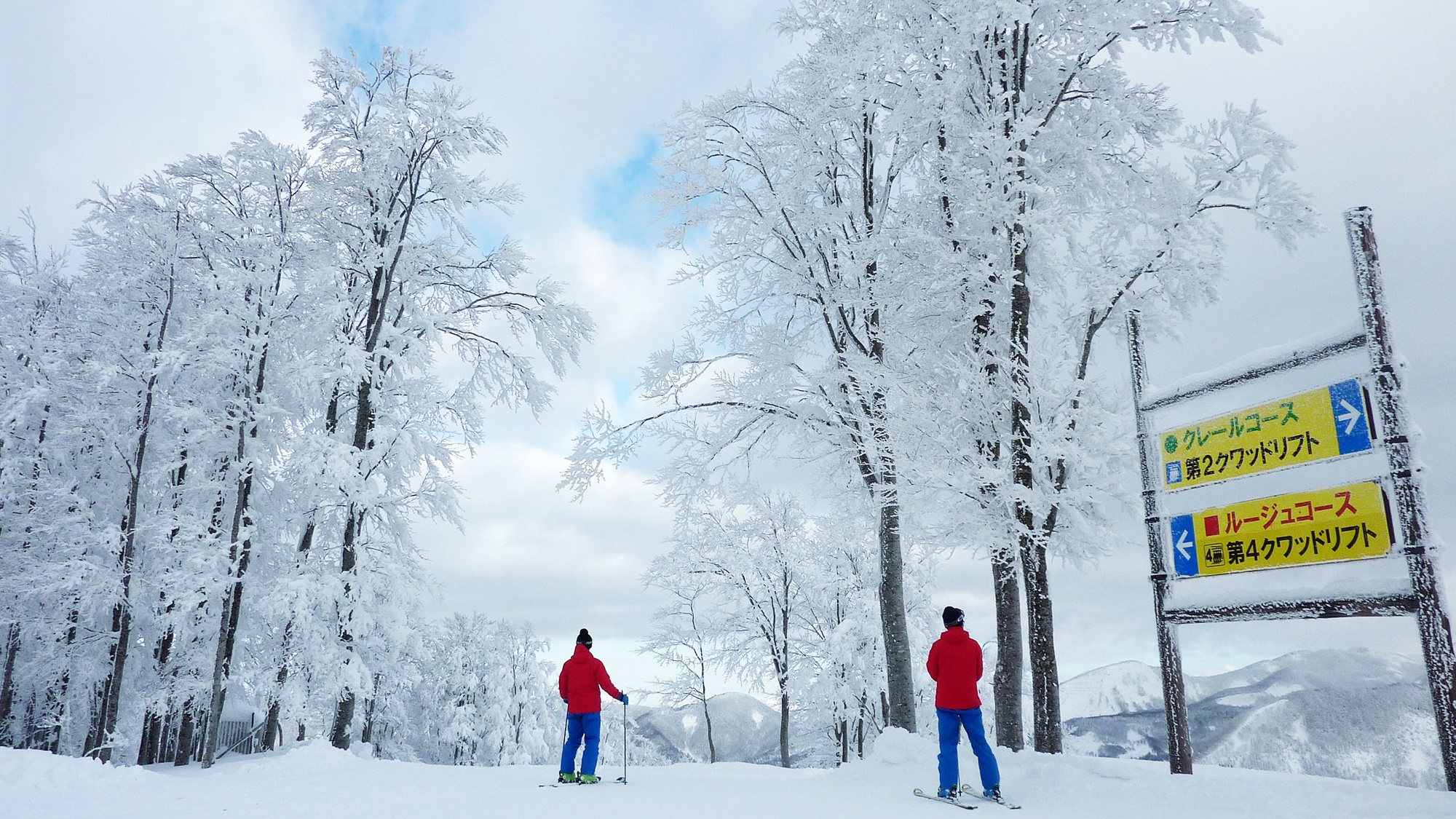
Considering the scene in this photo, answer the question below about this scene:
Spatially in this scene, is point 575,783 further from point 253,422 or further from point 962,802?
point 253,422

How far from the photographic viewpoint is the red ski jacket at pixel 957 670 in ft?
22.7

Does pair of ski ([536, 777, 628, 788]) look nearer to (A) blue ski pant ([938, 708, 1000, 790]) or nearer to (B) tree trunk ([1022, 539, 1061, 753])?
(A) blue ski pant ([938, 708, 1000, 790])

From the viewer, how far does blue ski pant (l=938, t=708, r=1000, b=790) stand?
22.0 ft

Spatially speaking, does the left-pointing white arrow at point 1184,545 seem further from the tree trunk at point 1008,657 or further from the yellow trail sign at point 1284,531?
the tree trunk at point 1008,657

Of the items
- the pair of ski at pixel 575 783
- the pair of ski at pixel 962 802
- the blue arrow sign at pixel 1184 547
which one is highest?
the blue arrow sign at pixel 1184 547

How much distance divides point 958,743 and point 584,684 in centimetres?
422

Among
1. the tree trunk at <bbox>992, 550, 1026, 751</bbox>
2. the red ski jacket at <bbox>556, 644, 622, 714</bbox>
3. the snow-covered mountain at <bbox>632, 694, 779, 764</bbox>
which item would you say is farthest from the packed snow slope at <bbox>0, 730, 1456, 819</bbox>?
the snow-covered mountain at <bbox>632, 694, 779, 764</bbox>

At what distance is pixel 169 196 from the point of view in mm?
17094

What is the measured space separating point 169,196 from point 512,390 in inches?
344

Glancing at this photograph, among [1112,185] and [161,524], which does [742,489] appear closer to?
[1112,185]

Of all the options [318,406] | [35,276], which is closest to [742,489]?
[318,406]

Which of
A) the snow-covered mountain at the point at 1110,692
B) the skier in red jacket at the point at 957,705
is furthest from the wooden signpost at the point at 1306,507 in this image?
the snow-covered mountain at the point at 1110,692

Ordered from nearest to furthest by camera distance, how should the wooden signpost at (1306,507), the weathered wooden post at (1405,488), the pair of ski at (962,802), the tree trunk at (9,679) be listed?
the weathered wooden post at (1405,488) < the wooden signpost at (1306,507) < the pair of ski at (962,802) < the tree trunk at (9,679)

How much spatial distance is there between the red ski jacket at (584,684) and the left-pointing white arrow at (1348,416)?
287 inches
